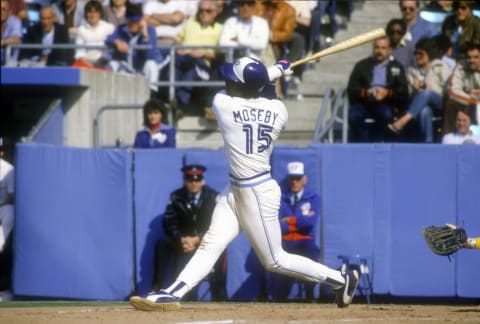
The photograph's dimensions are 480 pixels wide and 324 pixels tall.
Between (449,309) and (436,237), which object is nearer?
(436,237)

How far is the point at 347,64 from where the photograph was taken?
15.2 m

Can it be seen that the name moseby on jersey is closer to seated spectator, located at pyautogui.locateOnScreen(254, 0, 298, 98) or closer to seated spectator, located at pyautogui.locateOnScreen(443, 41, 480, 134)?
seated spectator, located at pyautogui.locateOnScreen(443, 41, 480, 134)

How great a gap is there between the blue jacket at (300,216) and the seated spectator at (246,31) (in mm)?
3240

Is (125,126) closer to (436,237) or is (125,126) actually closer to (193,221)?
(193,221)

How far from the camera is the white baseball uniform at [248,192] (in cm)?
861

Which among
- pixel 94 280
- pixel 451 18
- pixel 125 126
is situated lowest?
pixel 94 280

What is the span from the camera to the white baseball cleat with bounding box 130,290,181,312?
8516mm

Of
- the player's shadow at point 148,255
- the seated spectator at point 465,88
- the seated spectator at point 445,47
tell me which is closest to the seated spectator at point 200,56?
the player's shadow at point 148,255

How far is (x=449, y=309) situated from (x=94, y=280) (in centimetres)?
439

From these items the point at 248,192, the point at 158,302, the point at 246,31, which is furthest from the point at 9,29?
the point at 158,302

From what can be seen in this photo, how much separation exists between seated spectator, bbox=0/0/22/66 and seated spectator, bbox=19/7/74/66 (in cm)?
17

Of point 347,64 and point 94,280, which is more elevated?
point 347,64

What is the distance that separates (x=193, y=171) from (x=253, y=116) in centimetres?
309

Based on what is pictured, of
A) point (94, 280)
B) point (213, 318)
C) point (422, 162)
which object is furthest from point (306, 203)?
point (213, 318)
